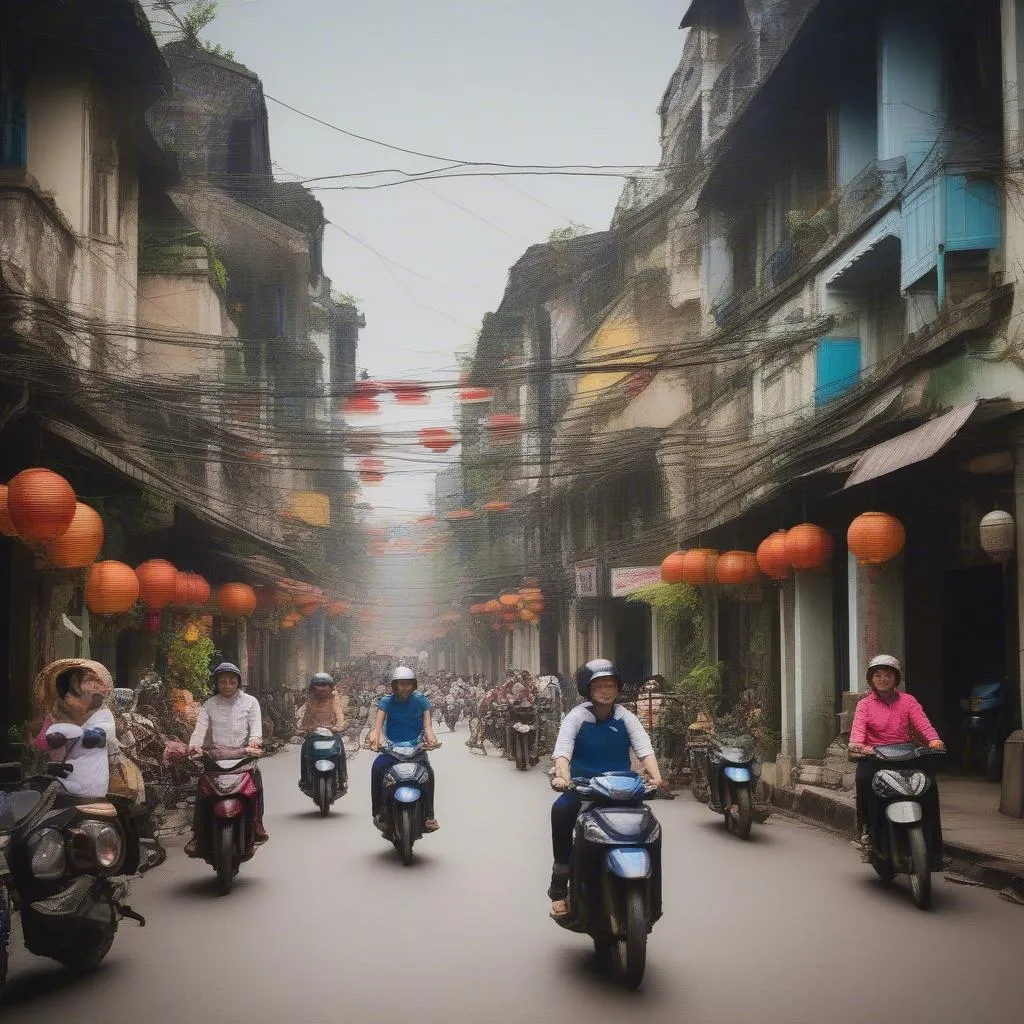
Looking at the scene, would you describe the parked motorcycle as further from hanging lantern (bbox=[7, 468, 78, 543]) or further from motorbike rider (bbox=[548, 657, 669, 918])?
hanging lantern (bbox=[7, 468, 78, 543])

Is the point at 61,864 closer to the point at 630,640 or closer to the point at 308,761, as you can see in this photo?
the point at 308,761

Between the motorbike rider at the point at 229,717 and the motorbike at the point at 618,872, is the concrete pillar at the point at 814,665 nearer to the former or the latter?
the motorbike rider at the point at 229,717

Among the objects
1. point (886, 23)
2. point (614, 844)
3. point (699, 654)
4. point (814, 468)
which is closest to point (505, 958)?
point (614, 844)

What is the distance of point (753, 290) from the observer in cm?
2345

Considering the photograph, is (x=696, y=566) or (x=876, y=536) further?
(x=696, y=566)

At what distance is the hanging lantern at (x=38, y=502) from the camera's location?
10.2 meters

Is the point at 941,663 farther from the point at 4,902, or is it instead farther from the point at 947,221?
the point at 4,902

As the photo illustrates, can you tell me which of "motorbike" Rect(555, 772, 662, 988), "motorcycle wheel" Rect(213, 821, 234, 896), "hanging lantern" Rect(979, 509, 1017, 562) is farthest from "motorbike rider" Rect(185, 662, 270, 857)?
"hanging lantern" Rect(979, 509, 1017, 562)

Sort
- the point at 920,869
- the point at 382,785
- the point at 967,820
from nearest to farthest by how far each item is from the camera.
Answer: the point at 920,869 < the point at 382,785 < the point at 967,820

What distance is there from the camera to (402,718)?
37.4 feet

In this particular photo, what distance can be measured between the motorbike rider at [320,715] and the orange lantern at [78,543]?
450cm

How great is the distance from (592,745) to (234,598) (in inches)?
633

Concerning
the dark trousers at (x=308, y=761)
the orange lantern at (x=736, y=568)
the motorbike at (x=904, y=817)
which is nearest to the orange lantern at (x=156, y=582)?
the dark trousers at (x=308, y=761)

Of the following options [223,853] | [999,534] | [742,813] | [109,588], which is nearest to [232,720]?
[223,853]
